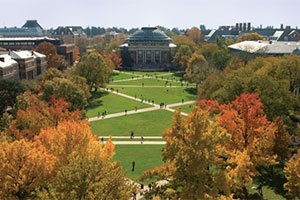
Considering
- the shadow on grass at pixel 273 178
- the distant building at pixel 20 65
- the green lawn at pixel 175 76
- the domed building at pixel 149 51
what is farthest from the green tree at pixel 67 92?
the domed building at pixel 149 51

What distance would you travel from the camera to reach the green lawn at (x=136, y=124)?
5419 cm

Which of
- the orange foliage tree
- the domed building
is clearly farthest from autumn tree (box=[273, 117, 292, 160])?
the domed building

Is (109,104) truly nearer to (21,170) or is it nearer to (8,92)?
(8,92)

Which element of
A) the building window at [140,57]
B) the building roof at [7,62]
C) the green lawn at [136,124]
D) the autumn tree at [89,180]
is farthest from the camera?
the building window at [140,57]

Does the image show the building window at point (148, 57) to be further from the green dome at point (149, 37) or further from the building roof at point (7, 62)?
the building roof at point (7, 62)

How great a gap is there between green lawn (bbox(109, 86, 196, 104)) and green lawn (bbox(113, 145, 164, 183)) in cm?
3156

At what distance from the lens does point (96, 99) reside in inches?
3182

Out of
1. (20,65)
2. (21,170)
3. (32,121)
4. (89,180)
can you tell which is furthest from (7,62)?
(89,180)

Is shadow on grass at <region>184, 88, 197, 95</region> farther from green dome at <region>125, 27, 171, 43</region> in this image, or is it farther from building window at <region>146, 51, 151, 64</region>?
green dome at <region>125, 27, 171, 43</region>

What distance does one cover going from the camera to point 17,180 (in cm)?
2302

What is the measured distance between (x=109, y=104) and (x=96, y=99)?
701cm

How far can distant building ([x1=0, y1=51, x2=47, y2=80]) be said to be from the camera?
75838 millimetres

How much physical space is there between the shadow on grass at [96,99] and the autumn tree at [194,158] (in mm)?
52628

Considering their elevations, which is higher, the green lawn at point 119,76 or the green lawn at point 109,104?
the green lawn at point 119,76
